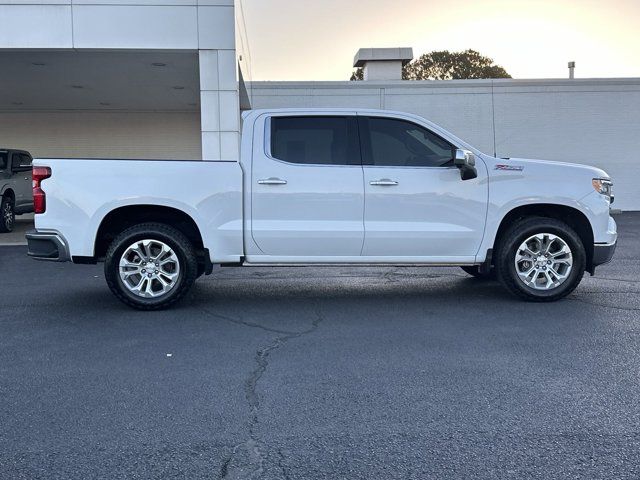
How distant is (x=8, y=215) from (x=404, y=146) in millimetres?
12292

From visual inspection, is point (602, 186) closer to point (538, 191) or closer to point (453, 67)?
point (538, 191)

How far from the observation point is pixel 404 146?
7.39 meters

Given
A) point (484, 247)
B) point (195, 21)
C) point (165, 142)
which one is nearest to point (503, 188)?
point (484, 247)

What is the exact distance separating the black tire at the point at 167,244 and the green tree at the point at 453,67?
152ft

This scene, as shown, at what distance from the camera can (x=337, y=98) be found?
21625 millimetres

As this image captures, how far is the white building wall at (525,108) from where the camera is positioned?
852 inches

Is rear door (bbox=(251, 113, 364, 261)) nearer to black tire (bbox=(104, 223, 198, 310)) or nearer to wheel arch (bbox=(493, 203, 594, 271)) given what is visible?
black tire (bbox=(104, 223, 198, 310))

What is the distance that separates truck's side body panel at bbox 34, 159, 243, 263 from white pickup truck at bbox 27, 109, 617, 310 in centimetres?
1

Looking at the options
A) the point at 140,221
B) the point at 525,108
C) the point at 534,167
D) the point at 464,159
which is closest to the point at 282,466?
the point at 464,159

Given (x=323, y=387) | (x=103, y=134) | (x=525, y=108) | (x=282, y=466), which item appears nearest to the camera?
(x=282, y=466)

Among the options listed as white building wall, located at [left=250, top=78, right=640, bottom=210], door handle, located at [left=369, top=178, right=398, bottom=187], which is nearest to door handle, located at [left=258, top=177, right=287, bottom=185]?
door handle, located at [left=369, top=178, right=398, bottom=187]

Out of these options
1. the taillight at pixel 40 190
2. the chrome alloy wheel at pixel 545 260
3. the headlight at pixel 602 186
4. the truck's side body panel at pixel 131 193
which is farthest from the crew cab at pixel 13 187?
the headlight at pixel 602 186

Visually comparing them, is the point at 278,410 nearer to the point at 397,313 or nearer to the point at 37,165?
the point at 397,313

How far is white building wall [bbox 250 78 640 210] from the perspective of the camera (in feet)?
71.0
